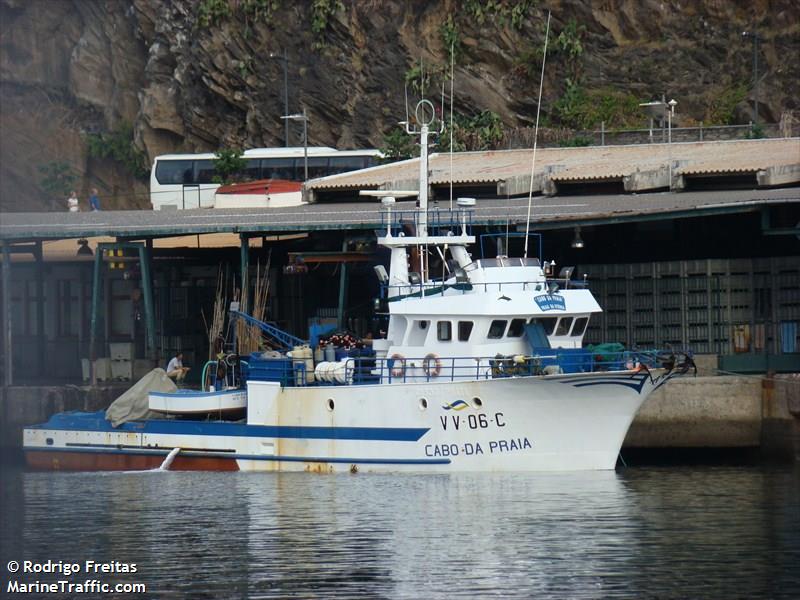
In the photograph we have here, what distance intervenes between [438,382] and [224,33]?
45.3 meters

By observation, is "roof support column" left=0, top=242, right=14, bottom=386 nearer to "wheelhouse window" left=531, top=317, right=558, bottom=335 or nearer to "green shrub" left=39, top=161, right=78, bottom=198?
"wheelhouse window" left=531, top=317, right=558, bottom=335

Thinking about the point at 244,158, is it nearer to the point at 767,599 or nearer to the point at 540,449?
the point at 540,449

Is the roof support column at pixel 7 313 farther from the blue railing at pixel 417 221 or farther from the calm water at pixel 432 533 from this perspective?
the blue railing at pixel 417 221

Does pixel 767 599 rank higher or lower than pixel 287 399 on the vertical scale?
lower

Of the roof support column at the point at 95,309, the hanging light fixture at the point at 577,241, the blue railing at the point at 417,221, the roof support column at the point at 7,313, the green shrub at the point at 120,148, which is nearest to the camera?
the blue railing at the point at 417,221

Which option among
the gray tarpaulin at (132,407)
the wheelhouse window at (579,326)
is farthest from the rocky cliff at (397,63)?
the wheelhouse window at (579,326)

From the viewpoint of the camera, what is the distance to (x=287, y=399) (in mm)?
33688

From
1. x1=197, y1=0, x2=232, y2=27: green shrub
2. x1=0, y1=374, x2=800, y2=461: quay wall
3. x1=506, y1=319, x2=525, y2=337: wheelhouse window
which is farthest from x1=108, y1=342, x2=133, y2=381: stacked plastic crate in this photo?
x1=197, y1=0, x2=232, y2=27: green shrub

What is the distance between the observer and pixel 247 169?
64250 mm

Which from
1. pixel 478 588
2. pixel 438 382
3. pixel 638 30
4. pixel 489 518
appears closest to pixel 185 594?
pixel 478 588

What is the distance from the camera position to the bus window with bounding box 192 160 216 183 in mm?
66062

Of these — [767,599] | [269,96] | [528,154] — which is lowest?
[767,599]

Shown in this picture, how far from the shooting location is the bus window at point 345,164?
6219 centimetres

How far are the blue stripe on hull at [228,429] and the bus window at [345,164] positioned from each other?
2598 centimetres
